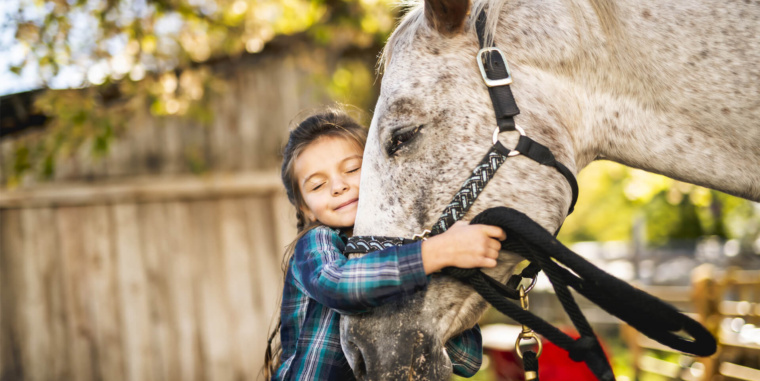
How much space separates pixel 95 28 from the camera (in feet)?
12.8

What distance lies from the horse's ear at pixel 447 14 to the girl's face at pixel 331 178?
1.96 ft

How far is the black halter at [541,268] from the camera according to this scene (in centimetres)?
130

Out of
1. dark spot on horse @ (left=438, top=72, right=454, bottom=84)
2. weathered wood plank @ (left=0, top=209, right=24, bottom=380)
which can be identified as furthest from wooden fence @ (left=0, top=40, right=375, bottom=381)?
dark spot on horse @ (left=438, top=72, right=454, bottom=84)

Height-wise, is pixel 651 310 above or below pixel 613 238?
A: above

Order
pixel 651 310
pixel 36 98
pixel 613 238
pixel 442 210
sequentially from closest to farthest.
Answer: pixel 651 310 < pixel 442 210 < pixel 36 98 < pixel 613 238

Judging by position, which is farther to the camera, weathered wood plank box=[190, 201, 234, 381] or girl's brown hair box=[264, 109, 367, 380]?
weathered wood plank box=[190, 201, 234, 381]

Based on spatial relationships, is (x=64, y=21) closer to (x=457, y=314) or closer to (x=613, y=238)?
(x=457, y=314)

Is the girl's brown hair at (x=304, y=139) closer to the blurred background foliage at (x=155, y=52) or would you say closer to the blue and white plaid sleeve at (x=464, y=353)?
the blue and white plaid sleeve at (x=464, y=353)

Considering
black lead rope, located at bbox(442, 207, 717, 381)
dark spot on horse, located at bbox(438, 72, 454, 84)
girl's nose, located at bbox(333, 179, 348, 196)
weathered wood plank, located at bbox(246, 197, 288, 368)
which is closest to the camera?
black lead rope, located at bbox(442, 207, 717, 381)

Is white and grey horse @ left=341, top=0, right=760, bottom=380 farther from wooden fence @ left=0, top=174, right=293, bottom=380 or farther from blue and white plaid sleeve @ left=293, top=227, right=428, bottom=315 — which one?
wooden fence @ left=0, top=174, right=293, bottom=380

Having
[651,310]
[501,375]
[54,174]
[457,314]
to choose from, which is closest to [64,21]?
[54,174]

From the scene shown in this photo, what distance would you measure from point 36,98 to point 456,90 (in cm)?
380

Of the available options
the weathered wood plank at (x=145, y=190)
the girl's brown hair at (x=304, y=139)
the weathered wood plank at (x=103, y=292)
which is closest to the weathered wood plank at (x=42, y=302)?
the weathered wood plank at (x=145, y=190)

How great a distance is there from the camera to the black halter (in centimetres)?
130
